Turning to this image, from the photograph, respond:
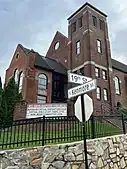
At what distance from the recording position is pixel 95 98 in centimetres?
2661

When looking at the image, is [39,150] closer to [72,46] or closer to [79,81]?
[79,81]

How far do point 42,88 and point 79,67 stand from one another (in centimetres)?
607

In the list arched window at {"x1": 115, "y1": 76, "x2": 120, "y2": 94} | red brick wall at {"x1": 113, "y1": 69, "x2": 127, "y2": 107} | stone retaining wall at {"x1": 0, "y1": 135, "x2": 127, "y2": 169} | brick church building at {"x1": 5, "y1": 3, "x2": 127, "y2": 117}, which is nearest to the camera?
stone retaining wall at {"x1": 0, "y1": 135, "x2": 127, "y2": 169}

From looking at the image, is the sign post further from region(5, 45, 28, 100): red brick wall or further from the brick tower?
region(5, 45, 28, 100): red brick wall

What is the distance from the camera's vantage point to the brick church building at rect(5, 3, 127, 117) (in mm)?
27266

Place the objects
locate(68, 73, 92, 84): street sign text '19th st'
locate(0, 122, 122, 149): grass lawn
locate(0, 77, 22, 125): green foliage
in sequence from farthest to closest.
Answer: locate(0, 77, 22, 125): green foliage, locate(0, 122, 122, 149): grass lawn, locate(68, 73, 92, 84): street sign text '19th st'

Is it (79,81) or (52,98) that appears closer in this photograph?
(79,81)

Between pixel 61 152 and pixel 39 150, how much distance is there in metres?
0.77

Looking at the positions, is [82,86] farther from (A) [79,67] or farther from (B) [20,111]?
(A) [79,67]

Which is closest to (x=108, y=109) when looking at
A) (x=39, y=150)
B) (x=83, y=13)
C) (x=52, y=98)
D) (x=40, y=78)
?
(x=52, y=98)

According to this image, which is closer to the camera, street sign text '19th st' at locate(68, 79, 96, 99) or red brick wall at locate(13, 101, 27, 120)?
street sign text '19th st' at locate(68, 79, 96, 99)

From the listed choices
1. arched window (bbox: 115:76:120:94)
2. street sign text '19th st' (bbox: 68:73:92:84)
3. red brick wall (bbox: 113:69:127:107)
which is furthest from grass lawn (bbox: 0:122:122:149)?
arched window (bbox: 115:76:120:94)

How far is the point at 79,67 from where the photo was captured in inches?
1171

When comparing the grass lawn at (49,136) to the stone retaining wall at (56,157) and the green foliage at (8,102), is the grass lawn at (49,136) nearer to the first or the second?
the stone retaining wall at (56,157)
